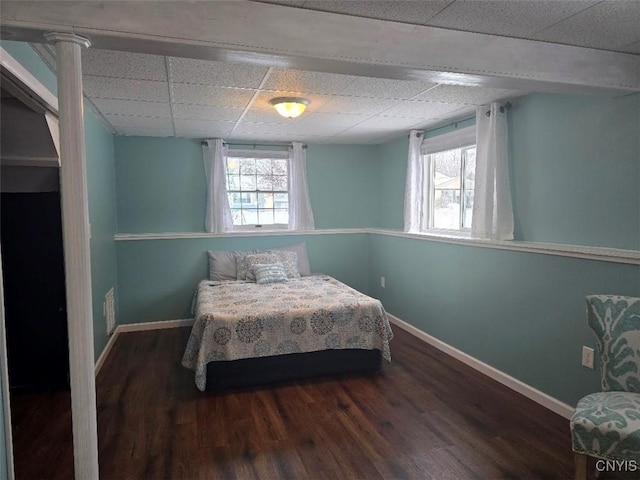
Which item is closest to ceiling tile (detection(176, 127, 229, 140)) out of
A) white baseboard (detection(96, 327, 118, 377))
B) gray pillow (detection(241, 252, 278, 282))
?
gray pillow (detection(241, 252, 278, 282))

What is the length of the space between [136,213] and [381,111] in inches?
116

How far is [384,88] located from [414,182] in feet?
5.51

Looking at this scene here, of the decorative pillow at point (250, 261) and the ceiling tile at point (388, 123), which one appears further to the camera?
the decorative pillow at point (250, 261)

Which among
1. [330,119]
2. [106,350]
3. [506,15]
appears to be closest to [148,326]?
[106,350]

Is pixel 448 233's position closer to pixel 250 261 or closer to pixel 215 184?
pixel 250 261

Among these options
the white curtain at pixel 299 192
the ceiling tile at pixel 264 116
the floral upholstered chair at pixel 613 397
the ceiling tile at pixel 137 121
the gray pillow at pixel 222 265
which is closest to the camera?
the floral upholstered chair at pixel 613 397

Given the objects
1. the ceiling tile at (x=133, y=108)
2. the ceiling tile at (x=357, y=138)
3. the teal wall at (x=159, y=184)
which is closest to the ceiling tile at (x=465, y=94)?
the ceiling tile at (x=357, y=138)

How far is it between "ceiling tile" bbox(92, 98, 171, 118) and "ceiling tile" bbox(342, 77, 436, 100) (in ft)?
4.93

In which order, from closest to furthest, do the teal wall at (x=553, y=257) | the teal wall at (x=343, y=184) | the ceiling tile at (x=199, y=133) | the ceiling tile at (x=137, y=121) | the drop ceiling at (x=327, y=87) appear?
1. the drop ceiling at (x=327, y=87)
2. the teal wall at (x=553, y=257)
3. the ceiling tile at (x=137, y=121)
4. the ceiling tile at (x=199, y=133)
5. the teal wall at (x=343, y=184)

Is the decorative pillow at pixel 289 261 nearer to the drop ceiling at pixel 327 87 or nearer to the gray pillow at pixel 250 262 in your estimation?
the gray pillow at pixel 250 262

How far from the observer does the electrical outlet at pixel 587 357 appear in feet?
8.18

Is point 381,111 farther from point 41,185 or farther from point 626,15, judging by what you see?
point 41,185

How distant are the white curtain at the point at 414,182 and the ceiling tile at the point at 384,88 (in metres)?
1.31

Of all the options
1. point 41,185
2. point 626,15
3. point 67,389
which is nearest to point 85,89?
point 41,185
